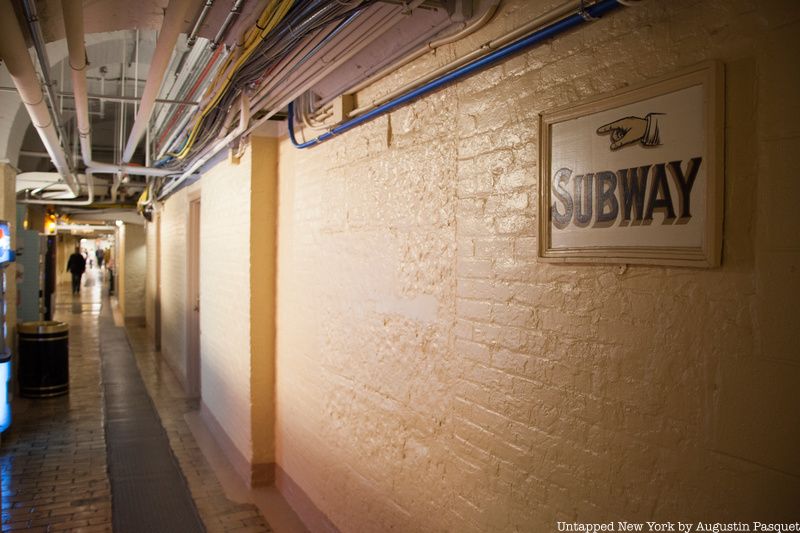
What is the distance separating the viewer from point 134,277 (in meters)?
14.6

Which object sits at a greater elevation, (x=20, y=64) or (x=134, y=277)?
(x=20, y=64)

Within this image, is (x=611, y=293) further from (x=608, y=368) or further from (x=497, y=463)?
(x=497, y=463)

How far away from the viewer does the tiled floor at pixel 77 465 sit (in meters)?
3.96

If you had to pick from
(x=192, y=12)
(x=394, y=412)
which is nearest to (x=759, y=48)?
(x=394, y=412)

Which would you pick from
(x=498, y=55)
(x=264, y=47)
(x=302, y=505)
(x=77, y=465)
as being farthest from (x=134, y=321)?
(x=498, y=55)

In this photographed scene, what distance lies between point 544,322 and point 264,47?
2.02 metres

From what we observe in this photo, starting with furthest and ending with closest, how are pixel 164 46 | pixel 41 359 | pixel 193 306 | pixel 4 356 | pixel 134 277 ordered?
pixel 134 277 < pixel 193 306 < pixel 41 359 < pixel 4 356 < pixel 164 46

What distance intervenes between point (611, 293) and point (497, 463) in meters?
0.80

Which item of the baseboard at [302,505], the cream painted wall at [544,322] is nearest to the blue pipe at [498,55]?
the cream painted wall at [544,322]

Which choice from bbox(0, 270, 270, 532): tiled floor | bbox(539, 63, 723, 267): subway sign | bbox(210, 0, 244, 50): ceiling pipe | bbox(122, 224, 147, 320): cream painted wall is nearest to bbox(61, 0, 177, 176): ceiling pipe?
bbox(210, 0, 244, 50): ceiling pipe

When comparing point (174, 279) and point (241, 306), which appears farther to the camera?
point (174, 279)

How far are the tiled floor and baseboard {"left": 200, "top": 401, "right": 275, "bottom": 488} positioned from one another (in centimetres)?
21

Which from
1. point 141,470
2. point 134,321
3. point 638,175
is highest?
point 638,175

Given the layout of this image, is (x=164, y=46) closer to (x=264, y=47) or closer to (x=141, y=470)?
(x=264, y=47)
